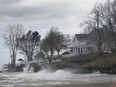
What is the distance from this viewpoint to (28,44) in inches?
5266

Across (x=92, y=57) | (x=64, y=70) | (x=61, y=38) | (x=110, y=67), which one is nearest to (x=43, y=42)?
(x=61, y=38)

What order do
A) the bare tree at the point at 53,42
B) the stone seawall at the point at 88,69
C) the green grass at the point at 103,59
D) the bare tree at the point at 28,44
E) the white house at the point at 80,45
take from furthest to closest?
the bare tree at the point at 28,44
the bare tree at the point at 53,42
the white house at the point at 80,45
the green grass at the point at 103,59
the stone seawall at the point at 88,69

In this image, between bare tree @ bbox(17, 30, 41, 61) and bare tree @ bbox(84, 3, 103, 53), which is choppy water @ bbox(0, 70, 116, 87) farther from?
bare tree @ bbox(17, 30, 41, 61)

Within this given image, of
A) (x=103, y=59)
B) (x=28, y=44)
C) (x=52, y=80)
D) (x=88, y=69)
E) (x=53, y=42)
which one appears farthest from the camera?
(x=28, y=44)

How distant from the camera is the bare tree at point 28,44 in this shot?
430ft

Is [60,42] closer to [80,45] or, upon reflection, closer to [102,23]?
[80,45]

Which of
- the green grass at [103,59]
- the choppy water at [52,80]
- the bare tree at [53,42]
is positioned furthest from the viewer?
the bare tree at [53,42]

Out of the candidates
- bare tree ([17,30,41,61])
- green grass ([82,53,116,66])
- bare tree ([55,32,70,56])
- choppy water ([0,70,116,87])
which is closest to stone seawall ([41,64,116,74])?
choppy water ([0,70,116,87])

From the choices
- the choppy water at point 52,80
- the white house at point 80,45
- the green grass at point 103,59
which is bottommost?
the choppy water at point 52,80

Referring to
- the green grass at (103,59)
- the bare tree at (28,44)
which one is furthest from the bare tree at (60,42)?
the green grass at (103,59)

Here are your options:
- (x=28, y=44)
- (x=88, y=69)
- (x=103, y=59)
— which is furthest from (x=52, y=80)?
(x=28, y=44)

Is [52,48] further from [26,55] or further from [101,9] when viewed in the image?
[101,9]

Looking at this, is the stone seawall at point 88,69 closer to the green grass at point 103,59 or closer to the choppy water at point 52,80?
the choppy water at point 52,80

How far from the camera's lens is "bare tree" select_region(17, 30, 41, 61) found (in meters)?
131
